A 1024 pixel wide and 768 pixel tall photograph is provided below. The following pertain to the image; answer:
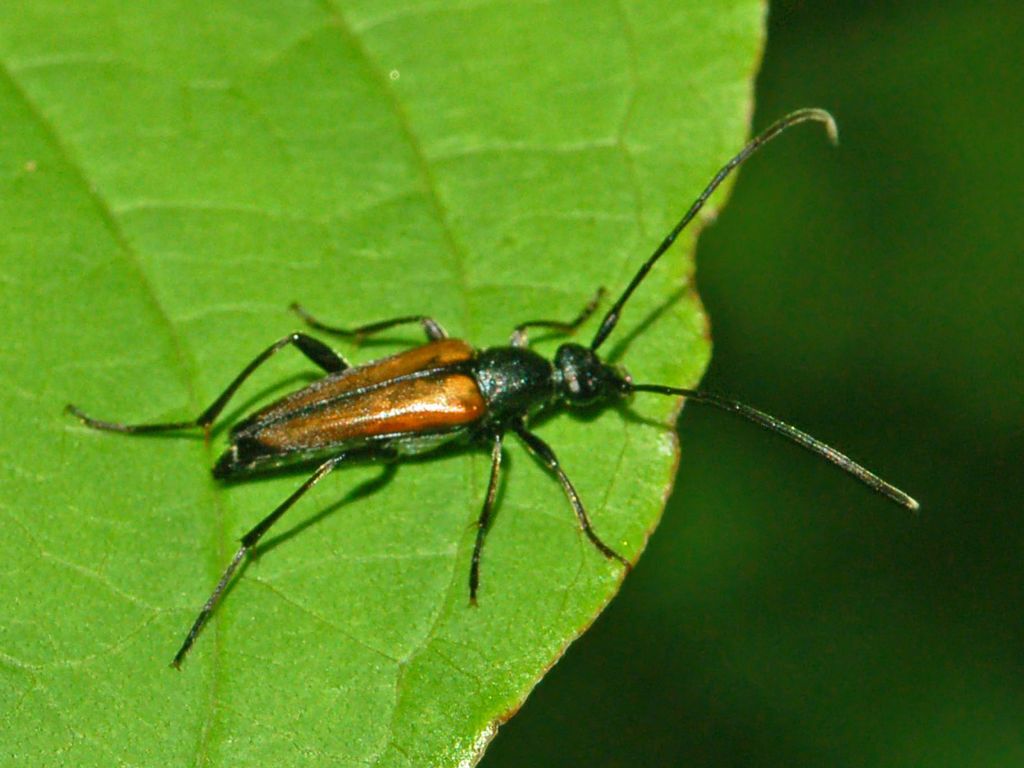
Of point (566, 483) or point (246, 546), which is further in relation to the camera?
point (566, 483)

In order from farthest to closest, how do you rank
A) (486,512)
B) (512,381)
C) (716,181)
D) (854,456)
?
(854,456) → (512,381) → (716,181) → (486,512)

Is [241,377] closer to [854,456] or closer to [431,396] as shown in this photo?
[431,396]

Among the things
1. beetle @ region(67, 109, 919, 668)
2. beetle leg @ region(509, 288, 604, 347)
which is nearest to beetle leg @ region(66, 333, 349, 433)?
beetle @ region(67, 109, 919, 668)

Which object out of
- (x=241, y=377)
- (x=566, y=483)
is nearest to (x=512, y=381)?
(x=566, y=483)

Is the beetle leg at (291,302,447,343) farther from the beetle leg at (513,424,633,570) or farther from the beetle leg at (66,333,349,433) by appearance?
the beetle leg at (513,424,633,570)

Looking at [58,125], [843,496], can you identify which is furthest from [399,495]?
[843,496]

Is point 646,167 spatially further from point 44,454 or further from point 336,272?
point 44,454
